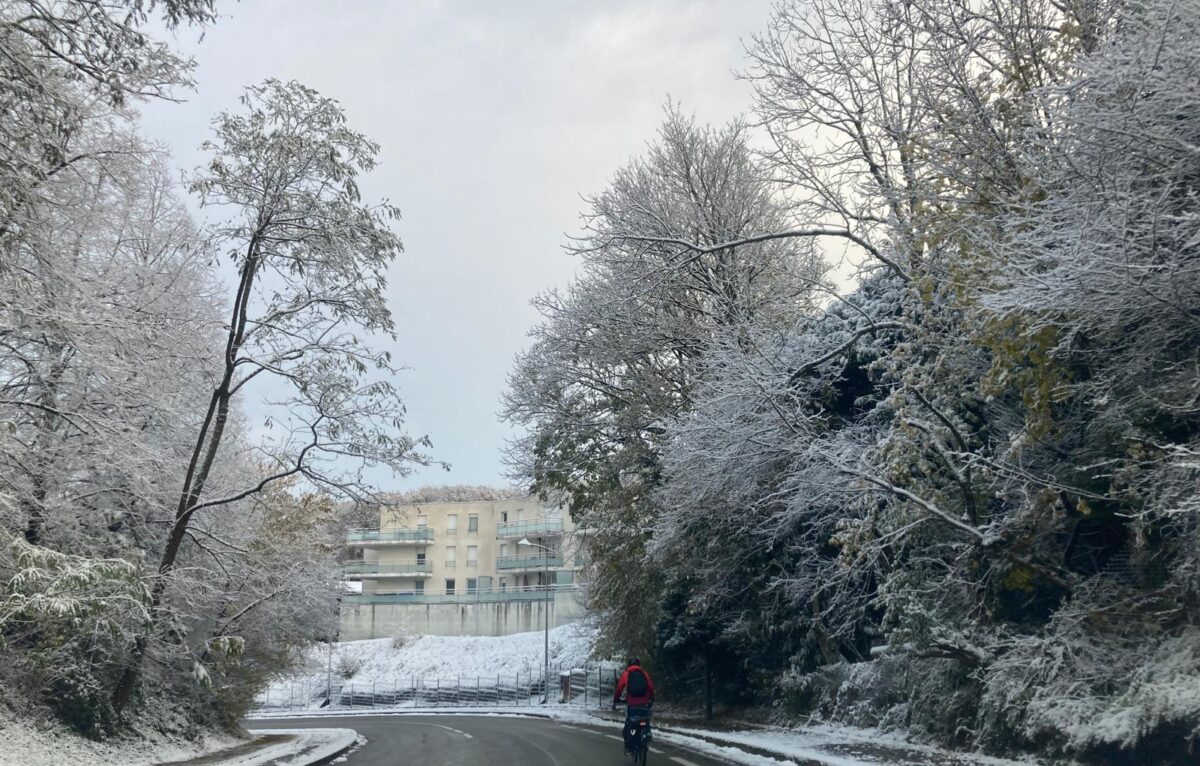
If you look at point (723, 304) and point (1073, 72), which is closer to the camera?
point (1073, 72)

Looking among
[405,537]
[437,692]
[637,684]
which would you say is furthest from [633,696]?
[405,537]

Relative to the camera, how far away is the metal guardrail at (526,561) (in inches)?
2776

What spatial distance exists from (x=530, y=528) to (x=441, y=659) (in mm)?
15771

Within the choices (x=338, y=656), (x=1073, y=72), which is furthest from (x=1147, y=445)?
(x=338, y=656)

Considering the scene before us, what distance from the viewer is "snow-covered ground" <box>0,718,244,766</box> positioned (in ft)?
43.2

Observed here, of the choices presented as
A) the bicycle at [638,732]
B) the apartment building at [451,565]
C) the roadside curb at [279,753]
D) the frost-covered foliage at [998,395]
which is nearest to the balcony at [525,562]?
the apartment building at [451,565]

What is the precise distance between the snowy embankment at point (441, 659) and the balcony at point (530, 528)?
10.9m

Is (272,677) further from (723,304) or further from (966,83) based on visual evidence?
(966,83)

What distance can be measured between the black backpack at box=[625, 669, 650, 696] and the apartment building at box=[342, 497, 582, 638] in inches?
1968

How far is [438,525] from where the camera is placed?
258 feet

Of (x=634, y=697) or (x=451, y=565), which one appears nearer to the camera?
(x=634, y=697)

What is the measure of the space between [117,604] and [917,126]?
525 inches

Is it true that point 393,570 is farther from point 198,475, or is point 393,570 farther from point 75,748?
point 75,748

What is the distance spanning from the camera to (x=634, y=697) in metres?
14.4
